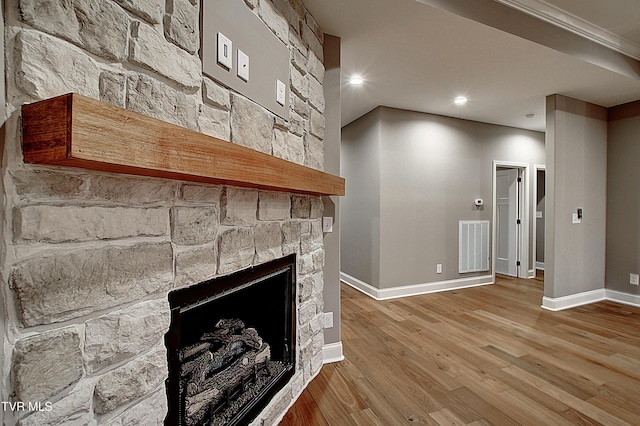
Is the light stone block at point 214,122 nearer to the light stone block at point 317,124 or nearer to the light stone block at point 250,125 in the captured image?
the light stone block at point 250,125

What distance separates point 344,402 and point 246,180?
1547 mm

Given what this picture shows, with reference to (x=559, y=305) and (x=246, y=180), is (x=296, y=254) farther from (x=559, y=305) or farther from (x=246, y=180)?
(x=559, y=305)

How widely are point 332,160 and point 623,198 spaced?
13.3ft

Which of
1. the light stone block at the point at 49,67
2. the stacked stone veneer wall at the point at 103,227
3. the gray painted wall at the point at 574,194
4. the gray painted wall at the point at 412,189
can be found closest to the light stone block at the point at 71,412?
the stacked stone veneer wall at the point at 103,227

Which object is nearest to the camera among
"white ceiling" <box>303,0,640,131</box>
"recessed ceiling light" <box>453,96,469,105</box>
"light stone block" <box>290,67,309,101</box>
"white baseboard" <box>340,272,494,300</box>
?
"light stone block" <box>290,67,309,101</box>

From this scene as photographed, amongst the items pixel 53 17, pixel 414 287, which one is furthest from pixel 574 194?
pixel 53 17

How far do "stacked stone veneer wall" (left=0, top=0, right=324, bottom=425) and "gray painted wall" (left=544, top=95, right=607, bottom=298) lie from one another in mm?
3815

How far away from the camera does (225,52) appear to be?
1116mm

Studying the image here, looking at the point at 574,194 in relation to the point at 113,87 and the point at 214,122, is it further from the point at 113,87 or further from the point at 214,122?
the point at 113,87

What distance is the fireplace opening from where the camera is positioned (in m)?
1.03

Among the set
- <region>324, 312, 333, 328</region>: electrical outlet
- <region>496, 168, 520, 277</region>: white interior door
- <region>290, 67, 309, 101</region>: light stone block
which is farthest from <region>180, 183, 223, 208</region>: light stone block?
<region>496, 168, 520, 277</region>: white interior door

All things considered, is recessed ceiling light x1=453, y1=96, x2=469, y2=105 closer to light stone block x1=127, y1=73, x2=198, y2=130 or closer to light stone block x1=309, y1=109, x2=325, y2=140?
light stone block x1=309, y1=109, x2=325, y2=140

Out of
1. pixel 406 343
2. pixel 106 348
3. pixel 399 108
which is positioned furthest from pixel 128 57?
pixel 399 108

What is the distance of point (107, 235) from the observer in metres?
0.74
